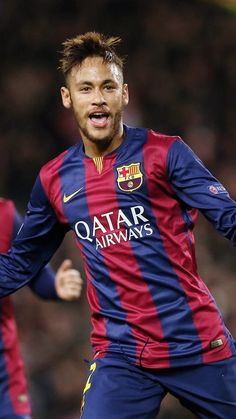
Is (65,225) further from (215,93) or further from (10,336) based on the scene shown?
(215,93)

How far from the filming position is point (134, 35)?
9492mm

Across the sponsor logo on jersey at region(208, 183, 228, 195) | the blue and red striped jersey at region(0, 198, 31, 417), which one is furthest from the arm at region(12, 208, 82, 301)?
the sponsor logo on jersey at region(208, 183, 228, 195)

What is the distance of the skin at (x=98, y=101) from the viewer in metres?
3.76

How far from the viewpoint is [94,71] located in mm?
3803

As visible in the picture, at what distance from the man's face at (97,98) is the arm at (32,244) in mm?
358

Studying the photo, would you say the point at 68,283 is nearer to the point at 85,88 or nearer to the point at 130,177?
the point at 130,177

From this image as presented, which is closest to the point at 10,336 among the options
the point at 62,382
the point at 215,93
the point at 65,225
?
the point at 65,225

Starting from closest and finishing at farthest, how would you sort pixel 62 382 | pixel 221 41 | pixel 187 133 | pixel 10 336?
pixel 10 336
pixel 62 382
pixel 187 133
pixel 221 41

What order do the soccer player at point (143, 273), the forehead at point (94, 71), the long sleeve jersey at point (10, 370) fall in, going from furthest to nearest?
1. the long sleeve jersey at point (10, 370)
2. the forehead at point (94, 71)
3. the soccer player at point (143, 273)

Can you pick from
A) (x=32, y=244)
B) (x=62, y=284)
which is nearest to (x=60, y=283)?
(x=62, y=284)

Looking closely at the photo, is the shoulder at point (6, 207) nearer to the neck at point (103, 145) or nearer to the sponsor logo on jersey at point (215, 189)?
the neck at point (103, 145)

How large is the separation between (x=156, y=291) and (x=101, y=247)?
0.28 metres

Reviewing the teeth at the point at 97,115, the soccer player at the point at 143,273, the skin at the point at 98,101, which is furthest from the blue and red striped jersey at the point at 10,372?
the teeth at the point at 97,115

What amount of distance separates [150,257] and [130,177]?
32 centimetres
